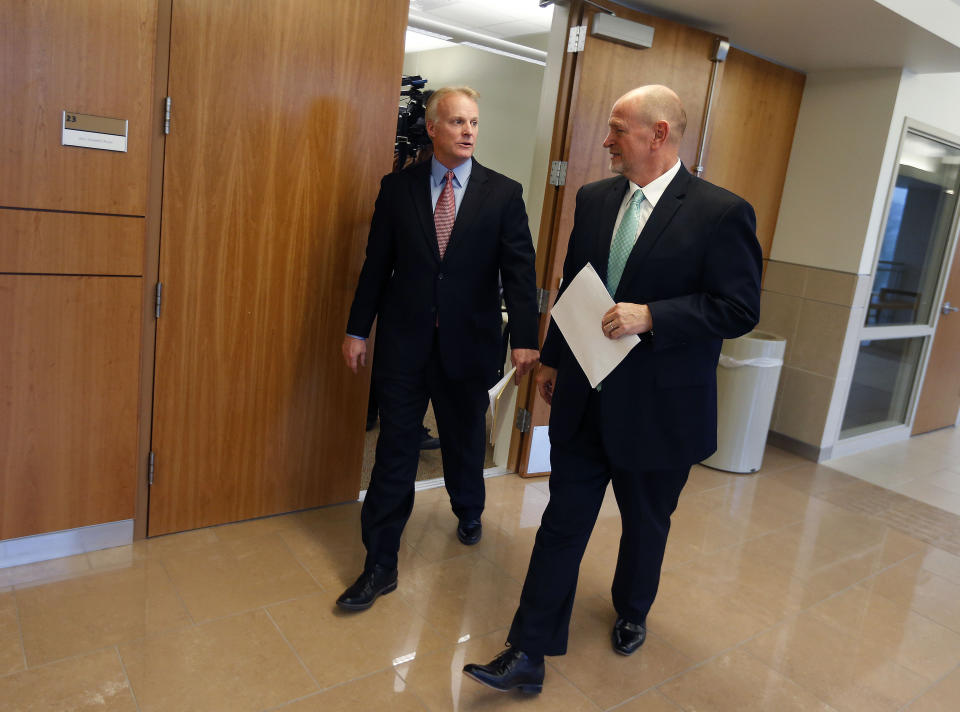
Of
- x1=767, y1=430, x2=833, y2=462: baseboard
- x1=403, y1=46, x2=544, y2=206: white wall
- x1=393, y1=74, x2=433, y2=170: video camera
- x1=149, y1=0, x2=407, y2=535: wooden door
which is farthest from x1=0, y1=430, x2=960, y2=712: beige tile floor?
x1=403, y1=46, x2=544, y2=206: white wall

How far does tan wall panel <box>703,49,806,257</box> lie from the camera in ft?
13.4

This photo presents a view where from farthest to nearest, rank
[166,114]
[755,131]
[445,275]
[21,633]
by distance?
[755,131], [445,275], [166,114], [21,633]

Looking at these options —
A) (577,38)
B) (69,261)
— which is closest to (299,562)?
(69,261)

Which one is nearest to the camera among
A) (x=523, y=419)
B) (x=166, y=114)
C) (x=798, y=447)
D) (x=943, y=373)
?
(x=166, y=114)

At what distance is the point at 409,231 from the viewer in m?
2.51

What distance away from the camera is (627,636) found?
240 cm

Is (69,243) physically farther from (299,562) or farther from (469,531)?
(469,531)

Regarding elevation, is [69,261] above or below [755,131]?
below

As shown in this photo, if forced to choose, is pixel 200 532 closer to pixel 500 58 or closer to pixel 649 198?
pixel 649 198

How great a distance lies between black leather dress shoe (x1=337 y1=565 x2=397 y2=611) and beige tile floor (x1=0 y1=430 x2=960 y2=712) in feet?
0.12

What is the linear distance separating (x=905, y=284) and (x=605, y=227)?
377 centimetres

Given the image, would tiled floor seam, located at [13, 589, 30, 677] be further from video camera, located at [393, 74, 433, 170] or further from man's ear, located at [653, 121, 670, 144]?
video camera, located at [393, 74, 433, 170]

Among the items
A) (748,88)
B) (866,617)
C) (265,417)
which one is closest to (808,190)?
(748,88)

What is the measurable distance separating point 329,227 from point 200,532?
4.07ft
